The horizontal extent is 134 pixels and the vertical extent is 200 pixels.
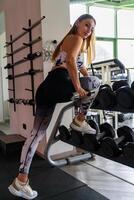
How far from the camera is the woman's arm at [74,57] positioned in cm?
200

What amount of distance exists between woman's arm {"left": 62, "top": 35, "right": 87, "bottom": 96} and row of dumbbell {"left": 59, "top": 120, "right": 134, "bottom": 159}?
1.34 feet

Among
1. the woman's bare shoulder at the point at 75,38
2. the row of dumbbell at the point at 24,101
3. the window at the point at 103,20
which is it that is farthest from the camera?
the window at the point at 103,20

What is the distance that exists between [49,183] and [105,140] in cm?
90

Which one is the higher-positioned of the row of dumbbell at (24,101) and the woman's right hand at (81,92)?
the woman's right hand at (81,92)

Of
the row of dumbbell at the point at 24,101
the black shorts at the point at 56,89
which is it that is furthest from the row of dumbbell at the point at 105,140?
the row of dumbbell at the point at 24,101

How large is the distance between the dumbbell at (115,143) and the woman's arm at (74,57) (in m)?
0.41

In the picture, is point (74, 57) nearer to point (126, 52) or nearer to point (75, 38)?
point (75, 38)

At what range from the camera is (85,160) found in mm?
3287

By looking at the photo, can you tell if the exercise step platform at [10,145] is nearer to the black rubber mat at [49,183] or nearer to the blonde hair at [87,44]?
the black rubber mat at [49,183]

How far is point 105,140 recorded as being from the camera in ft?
6.74

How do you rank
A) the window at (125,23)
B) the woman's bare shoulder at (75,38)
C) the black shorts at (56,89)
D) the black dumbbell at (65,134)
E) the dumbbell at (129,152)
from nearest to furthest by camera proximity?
1. the dumbbell at (129,152)
2. the woman's bare shoulder at (75,38)
3. the black shorts at (56,89)
4. the black dumbbell at (65,134)
5. the window at (125,23)

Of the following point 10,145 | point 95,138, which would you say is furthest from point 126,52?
point 95,138

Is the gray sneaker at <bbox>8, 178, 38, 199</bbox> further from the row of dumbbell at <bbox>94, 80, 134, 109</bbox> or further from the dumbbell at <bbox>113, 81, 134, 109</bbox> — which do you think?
the dumbbell at <bbox>113, 81, 134, 109</bbox>

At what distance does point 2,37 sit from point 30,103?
8.01ft
